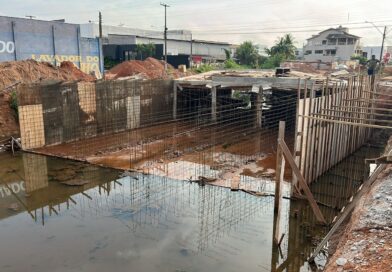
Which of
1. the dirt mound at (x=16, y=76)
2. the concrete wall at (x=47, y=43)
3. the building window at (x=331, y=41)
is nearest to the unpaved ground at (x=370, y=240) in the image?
the dirt mound at (x=16, y=76)

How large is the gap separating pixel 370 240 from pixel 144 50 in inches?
1660

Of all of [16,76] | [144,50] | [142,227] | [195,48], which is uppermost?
[195,48]

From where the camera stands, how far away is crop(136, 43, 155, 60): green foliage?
4388cm

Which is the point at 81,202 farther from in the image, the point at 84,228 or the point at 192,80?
the point at 192,80

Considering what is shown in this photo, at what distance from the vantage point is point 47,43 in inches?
1123

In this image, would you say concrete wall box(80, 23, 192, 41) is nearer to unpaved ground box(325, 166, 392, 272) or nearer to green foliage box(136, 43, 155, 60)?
green foliage box(136, 43, 155, 60)

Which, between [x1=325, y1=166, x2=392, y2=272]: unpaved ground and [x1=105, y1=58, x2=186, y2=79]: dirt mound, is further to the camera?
[x1=105, y1=58, x2=186, y2=79]: dirt mound

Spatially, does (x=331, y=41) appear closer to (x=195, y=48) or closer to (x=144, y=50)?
(x=195, y=48)

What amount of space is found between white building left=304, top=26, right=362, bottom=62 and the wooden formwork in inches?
2004

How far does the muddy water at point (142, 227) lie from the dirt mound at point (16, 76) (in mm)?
6655

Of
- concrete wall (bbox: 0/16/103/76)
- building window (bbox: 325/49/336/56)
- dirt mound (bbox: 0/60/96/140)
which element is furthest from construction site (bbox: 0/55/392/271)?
building window (bbox: 325/49/336/56)

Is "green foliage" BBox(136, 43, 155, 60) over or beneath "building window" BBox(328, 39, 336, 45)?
beneath

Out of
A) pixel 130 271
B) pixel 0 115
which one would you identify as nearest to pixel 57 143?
pixel 0 115

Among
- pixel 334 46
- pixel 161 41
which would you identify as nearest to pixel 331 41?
pixel 334 46
